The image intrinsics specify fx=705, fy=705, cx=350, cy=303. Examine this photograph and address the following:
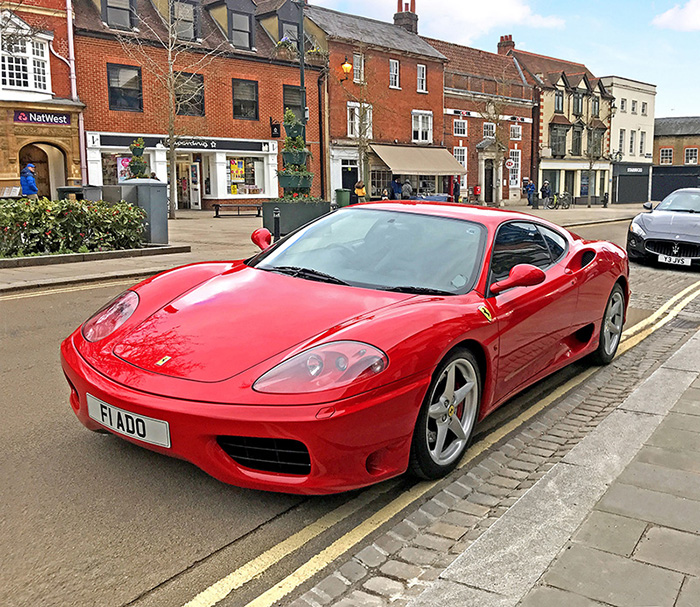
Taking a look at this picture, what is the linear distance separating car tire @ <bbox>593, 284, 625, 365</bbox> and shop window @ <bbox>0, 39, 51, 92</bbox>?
25818mm

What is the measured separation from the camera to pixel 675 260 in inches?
475

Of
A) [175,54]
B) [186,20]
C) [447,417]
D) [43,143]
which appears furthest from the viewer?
[186,20]

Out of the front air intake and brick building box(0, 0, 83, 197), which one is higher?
brick building box(0, 0, 83, 197)

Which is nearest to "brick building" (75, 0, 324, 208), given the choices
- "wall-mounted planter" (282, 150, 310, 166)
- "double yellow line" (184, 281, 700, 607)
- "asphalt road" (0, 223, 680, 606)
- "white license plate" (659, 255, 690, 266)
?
"wall-mounted planter" (282, 150, 310, 166)

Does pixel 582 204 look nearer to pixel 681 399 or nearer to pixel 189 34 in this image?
pixel 189 34

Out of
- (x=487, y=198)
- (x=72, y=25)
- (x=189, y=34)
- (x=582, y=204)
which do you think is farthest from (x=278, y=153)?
(x=582, y=204)

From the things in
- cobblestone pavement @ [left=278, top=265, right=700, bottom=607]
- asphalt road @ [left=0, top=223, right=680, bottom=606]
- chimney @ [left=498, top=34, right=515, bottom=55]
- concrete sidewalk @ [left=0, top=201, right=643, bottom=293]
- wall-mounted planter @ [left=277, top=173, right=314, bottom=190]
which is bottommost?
cobblestone pavement @ [left=278, top=265, right=700, bottom=607]

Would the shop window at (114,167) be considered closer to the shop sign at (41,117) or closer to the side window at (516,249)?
the shop sign at (41,117)

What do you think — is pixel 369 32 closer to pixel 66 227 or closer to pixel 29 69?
pixel 29 69

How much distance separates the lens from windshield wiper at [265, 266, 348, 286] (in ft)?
12.9

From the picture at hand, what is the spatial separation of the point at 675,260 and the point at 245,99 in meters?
25.9

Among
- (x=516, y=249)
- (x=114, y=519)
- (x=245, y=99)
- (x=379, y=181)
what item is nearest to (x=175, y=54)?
(x=245, y=99)

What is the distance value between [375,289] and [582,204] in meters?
56.3

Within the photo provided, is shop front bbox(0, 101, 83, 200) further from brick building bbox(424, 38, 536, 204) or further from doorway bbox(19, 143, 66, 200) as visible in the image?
brick building bbox(424, 38, 536, 204)
